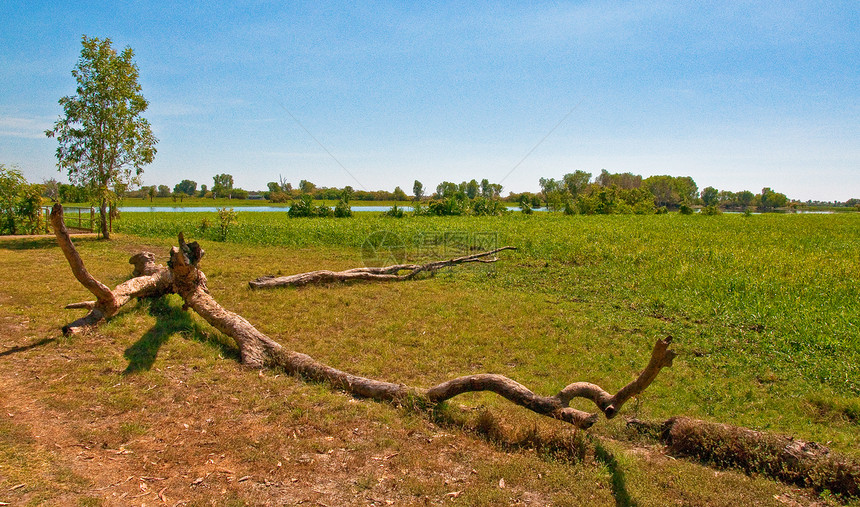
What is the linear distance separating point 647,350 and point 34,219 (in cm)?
3046

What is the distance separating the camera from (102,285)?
24.9 ft

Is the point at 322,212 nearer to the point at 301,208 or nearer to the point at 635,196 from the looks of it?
the point at 301,208

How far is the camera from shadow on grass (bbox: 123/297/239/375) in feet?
22.6

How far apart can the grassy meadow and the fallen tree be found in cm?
28

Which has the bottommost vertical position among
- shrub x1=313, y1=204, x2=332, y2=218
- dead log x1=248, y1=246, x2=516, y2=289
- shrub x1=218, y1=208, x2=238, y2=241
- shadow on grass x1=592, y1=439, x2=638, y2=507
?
shadow on grass x1=592, y1=439, x2=638, y2=507

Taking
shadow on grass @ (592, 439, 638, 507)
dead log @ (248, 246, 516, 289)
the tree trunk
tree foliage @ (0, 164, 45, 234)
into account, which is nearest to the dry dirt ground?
shadow on grass @ (592, 439, 638, 507)

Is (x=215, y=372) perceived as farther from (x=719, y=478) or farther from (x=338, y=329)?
(x=719, y=478)

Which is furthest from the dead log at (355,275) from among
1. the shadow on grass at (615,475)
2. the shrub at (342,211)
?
the shrub at (342,211)

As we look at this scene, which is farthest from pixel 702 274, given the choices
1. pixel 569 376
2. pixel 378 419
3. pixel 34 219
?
pixel 34 219

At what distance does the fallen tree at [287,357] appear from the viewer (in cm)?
513

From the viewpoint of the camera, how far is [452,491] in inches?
165

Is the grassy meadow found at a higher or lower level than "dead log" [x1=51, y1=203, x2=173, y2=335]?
lower

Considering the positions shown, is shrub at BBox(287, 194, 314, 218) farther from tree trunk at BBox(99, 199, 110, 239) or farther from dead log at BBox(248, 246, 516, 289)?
dead log at BBox(248, 246, 516, 289)

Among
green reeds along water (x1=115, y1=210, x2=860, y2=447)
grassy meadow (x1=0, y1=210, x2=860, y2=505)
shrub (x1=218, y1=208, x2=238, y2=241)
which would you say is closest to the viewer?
grassy meadow (x1=0, y1=210, x2=860, y2=505)
